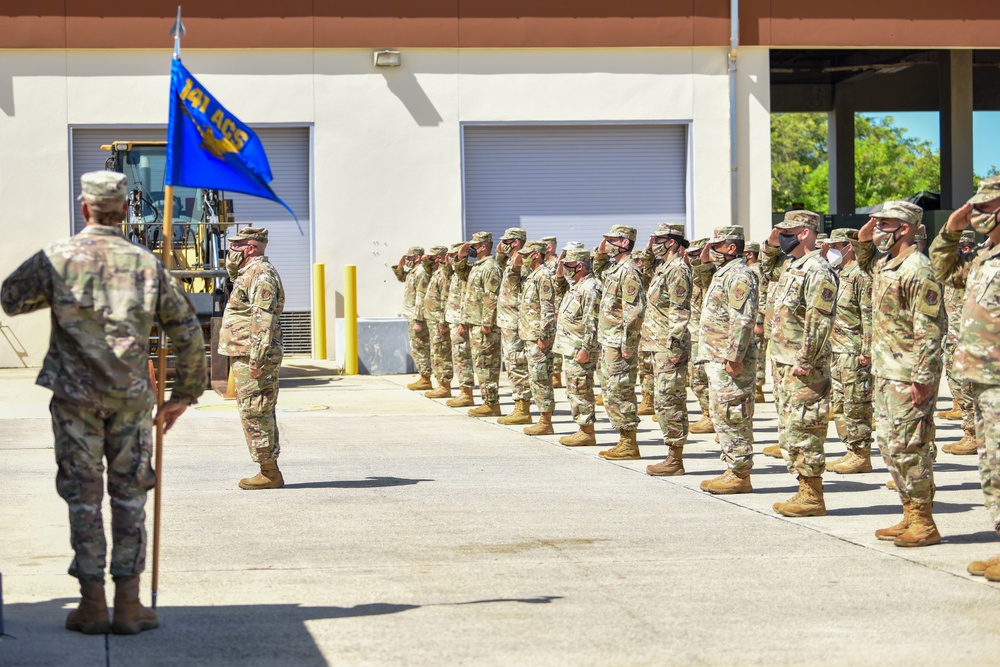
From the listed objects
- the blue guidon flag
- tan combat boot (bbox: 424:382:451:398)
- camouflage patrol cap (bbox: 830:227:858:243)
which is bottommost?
tan combat boot (bbox: 424:382:451:398)

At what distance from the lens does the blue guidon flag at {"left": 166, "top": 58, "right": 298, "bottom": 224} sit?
7375 mm

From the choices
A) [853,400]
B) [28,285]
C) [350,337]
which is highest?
[28,285]

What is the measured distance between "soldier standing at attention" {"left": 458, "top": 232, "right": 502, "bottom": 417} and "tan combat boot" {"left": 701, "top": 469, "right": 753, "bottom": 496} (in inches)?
246

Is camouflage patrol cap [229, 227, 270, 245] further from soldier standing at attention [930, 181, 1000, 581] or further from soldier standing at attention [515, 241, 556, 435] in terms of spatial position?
soldier standing at attention [930, 181, 1000, 581]

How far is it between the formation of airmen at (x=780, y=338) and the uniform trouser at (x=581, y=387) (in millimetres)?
16

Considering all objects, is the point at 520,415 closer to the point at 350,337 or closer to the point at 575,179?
the point at 350,337

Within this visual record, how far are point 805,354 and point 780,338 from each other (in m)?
0.24

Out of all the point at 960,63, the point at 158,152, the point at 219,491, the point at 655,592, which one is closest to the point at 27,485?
the point at 219,491

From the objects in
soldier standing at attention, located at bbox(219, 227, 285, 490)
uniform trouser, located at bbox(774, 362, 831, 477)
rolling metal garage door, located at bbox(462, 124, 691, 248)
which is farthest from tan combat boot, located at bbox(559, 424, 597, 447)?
rolling metal garage door, located at bbox(462, 124, 691, 248)

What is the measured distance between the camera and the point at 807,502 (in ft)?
31.0

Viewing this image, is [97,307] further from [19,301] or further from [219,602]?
[219,602]

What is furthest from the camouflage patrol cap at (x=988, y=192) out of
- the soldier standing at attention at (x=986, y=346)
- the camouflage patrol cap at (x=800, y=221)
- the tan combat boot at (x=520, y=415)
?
the tan combat boot at (x=520, y=415)

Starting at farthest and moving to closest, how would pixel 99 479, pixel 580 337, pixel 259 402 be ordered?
pixel 580 337 < pixel 259 402 < pixel 99 479

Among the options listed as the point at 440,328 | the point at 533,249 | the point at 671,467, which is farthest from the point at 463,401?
the point at 671,467
